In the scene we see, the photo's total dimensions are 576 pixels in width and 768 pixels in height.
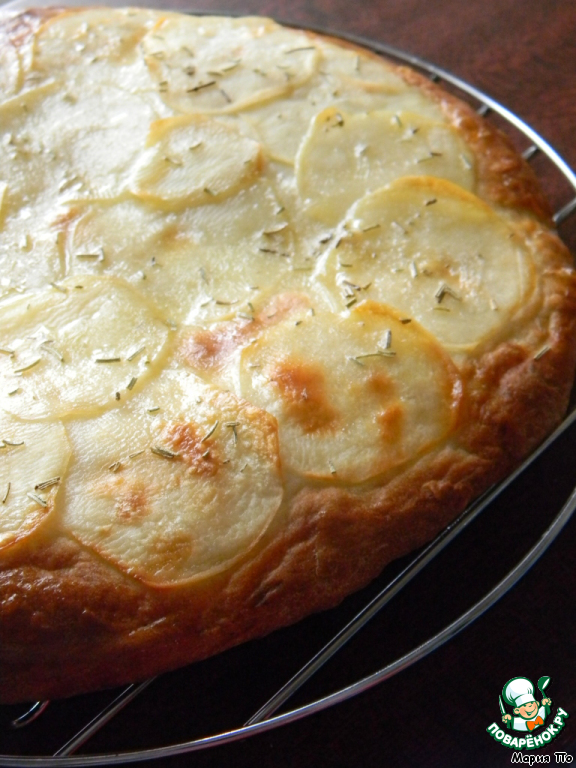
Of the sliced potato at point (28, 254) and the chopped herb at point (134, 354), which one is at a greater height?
the sliced potato at point (28, 254)

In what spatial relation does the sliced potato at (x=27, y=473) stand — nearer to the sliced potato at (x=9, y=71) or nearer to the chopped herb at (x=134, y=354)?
the chopped herb at (x=134, y=354)

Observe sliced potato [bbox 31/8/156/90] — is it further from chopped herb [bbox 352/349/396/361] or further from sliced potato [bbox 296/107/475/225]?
chopped herb [bbox 352/349/396/361]

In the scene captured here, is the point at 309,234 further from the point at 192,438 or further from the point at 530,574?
the point at 530,574

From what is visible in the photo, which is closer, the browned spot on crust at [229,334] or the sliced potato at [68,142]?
the browned spot on crust at [229,334]

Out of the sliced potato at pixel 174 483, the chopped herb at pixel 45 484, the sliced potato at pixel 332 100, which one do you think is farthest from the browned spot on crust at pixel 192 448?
the sliced potato at pixel 332 100

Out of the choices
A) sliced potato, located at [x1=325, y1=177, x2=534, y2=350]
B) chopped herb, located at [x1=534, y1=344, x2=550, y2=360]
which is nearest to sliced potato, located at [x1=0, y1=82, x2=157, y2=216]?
sliced potato, located at [x1=325, y1=177, x2=534, y2=350]

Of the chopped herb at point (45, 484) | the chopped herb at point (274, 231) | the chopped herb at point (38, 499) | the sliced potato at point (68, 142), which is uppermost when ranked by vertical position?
the sliced potato at point (68, 142)

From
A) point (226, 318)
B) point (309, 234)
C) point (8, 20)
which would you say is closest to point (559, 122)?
point (309, 234)
